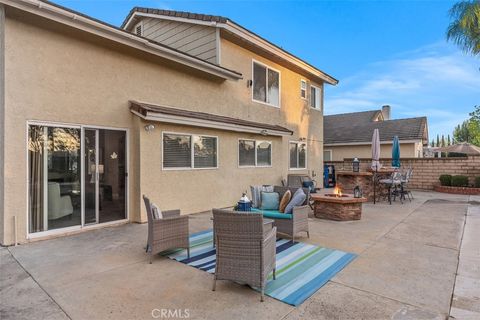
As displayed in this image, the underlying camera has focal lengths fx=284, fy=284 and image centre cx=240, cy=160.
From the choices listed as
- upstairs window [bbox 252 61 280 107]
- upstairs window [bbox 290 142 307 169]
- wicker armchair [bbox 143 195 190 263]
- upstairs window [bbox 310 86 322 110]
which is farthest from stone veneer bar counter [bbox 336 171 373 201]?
wicker armchair [bbox 143 195 190 263]

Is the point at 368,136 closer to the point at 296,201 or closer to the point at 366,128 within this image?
the point at 366,128

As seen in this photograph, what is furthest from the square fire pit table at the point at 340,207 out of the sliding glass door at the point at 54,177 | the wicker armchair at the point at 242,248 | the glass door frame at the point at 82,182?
the sliding glass door at the point at 54,177

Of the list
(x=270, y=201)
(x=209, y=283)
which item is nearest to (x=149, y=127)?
(x=270, y=201)

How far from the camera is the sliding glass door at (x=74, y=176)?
6.05 meters

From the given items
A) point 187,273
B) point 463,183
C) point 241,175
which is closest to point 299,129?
point 241,175

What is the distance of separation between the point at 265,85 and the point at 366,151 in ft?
39.7

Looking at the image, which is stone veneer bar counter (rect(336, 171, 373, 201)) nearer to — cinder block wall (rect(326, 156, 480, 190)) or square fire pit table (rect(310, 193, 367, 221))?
square fire pit table (rect(310, 193, 367, 221))

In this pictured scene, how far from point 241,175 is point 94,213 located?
17.4ft

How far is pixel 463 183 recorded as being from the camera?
14.4 meters

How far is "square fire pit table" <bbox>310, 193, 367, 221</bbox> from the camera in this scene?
26.3 feet

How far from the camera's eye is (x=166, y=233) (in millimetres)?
4945

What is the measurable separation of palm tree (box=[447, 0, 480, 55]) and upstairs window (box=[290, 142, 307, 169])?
28.4 feet

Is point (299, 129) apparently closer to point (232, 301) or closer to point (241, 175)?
point (241, 175)

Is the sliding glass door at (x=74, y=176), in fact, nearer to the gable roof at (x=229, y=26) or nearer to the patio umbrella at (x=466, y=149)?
the gable roof at (x=229, y=26)
